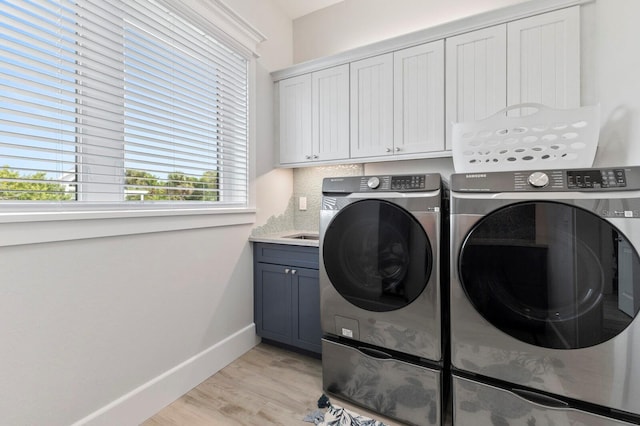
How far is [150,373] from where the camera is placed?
166 centimetres

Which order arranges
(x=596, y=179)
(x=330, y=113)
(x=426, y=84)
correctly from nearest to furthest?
(x=596, y=179)
(x=426, y=84)
(x=330, y=113)

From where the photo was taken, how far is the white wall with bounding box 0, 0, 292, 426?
1189 millimetres

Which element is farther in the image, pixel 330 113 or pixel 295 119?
pixel 295 119

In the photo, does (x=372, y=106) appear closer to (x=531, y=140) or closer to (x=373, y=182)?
(x=373, y=182)

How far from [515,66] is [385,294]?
1.56 metres

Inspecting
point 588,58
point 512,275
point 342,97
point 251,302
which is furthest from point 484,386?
point 342,97

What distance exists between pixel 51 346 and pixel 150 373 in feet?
1.80

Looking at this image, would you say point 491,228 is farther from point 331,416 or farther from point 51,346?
point 51,346

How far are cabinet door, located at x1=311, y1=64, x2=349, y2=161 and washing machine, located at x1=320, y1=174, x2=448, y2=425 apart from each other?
2.36 feet

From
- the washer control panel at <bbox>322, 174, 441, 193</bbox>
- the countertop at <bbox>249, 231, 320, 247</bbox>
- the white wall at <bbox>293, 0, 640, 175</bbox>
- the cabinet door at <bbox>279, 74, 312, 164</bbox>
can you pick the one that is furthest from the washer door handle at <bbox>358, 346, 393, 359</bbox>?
the cabinet door at <bbox>279, 74, 312, 164</bbox>

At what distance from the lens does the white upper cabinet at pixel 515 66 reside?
168cm

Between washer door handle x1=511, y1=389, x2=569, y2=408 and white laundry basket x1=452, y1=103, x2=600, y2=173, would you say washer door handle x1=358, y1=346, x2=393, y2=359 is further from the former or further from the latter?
white laundry basket x1=452, y1=103, x2=600, y2=173

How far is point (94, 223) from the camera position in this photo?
1.38m

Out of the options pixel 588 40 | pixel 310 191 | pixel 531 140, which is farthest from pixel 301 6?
pixel 531 140
